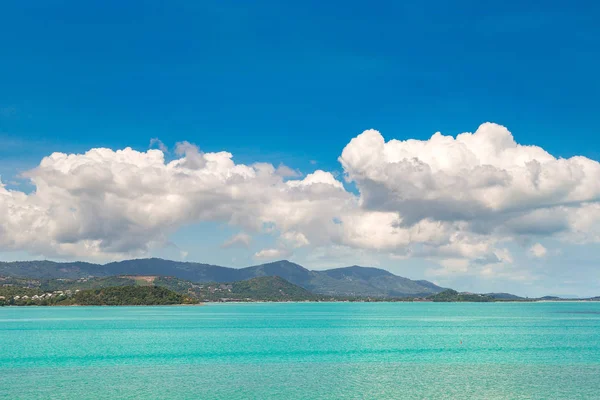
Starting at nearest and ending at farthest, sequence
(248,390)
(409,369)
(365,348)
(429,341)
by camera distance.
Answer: (248,390), (409,369), (365,348), (429,341)

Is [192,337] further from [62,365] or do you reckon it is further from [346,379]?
[346,379]

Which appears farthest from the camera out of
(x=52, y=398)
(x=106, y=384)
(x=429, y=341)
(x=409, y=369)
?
(x=429, y=341)

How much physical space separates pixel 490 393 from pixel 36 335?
11414cm

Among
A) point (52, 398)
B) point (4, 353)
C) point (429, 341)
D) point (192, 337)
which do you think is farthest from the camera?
point (192, 337)

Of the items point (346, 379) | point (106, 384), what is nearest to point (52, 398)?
point (106, 384)

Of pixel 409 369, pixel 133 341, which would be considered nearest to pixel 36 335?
pixel 133 341

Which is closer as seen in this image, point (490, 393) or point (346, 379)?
point (490, 393)

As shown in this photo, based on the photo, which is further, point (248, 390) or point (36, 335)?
point (36, 335)

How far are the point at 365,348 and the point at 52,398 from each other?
6040cm

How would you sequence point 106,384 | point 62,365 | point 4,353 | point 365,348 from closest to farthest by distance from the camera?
point 106,384 → point 62,365 → point 4,353 → point 365,348

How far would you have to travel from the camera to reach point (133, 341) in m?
119

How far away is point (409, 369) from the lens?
74.7 meters

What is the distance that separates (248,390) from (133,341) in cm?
6647

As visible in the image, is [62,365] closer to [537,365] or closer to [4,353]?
[4,353]
